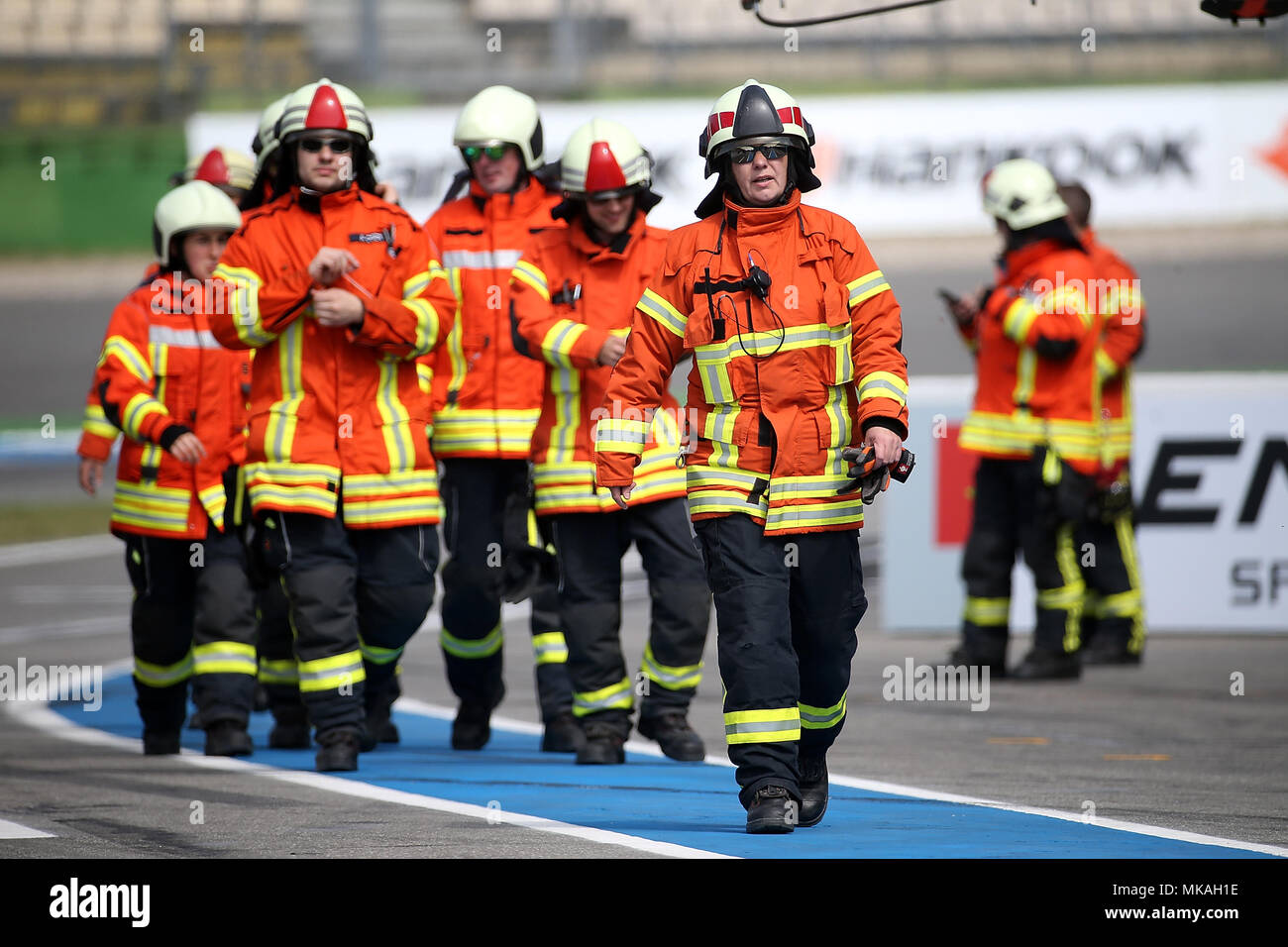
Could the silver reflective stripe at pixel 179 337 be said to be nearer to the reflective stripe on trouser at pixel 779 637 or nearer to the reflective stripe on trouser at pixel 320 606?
A: the reflective stripe on trouser at pixel 320 606

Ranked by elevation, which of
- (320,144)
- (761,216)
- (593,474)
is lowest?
(593,474)

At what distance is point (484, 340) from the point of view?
28.0 feet

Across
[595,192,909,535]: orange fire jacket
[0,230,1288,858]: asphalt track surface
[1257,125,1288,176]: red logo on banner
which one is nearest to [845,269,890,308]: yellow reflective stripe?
[595,192,909,535]: orange fire jacket

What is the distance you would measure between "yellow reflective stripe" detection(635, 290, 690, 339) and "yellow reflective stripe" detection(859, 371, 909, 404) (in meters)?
0.59

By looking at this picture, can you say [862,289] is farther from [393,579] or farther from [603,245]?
[393,579]

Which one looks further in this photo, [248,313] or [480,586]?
[480,586]

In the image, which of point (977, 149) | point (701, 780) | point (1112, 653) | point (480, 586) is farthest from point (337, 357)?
point (977, 149)

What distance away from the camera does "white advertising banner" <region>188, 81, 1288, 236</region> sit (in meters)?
23.6


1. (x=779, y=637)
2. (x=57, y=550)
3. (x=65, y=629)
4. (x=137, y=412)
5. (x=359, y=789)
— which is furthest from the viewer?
(x=57, y=550)

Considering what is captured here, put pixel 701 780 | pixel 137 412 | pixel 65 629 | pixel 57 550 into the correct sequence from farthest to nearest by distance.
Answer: pixel 57 550, pixel 65 629, pixel 137 412, pixel 701 780

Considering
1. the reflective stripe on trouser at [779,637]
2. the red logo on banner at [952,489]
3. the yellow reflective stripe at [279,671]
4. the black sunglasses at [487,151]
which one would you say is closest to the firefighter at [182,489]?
the yellow reflective stripe at [279,671]

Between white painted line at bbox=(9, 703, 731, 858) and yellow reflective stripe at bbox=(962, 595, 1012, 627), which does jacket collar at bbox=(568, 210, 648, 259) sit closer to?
white painted line at bbox=(9, 703, 731, 858)

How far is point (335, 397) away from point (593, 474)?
99 cm
